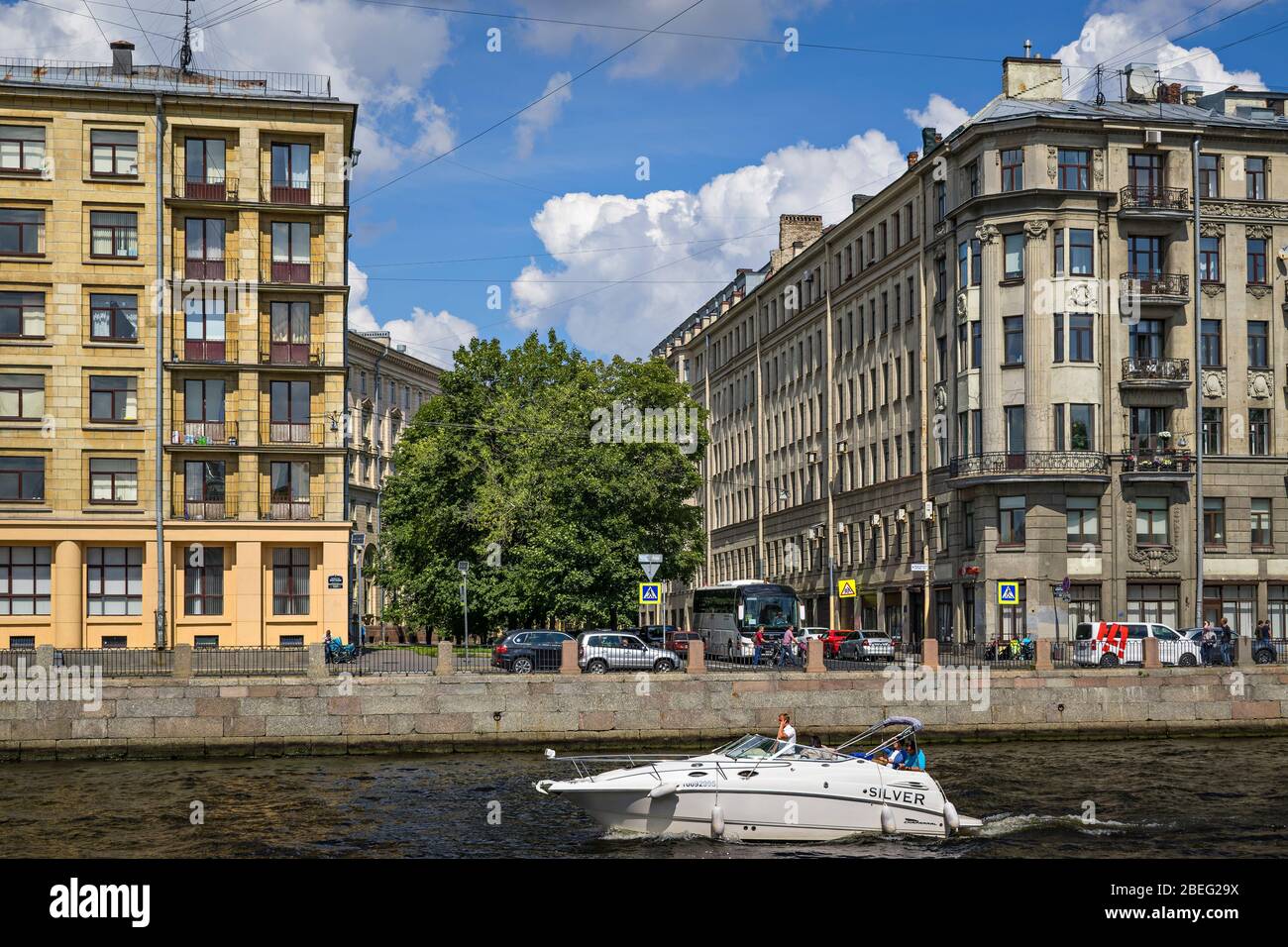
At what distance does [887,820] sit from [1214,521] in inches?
1719

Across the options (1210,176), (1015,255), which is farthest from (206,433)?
(1210,176)

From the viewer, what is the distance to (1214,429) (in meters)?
62.9

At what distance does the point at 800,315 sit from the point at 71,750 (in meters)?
60.8

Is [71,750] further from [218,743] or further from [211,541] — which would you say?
[211,541]

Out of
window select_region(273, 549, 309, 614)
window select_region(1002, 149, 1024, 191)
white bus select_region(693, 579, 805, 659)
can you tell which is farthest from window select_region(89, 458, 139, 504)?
window select_region(1002, 149, 1024, 191)

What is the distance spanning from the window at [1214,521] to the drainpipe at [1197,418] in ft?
2.06

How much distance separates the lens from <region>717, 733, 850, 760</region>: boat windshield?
25000mm

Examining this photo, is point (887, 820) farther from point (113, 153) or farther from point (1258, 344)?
point (1258, 344)

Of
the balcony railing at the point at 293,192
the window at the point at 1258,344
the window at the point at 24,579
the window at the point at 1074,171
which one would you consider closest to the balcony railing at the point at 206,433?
the window at the point at 24,579

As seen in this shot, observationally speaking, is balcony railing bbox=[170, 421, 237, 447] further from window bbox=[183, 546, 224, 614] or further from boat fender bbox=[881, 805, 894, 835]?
boat fender bbox=[881, 805, 894, 835]

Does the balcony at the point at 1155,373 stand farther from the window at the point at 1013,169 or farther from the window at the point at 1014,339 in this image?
the window at the point at 1013,169

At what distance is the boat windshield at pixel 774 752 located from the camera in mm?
25000

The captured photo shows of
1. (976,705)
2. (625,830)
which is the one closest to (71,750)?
(625,830)

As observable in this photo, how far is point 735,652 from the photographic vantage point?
2559 inches
